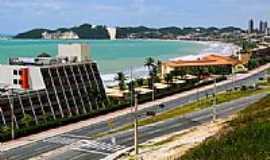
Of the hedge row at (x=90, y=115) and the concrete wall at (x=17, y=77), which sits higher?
the concrete wall at (x=17, y=77)

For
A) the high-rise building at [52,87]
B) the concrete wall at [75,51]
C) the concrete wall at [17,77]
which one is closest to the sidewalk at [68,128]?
the high-rise building at [52,87]

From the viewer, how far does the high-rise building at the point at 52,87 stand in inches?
2997

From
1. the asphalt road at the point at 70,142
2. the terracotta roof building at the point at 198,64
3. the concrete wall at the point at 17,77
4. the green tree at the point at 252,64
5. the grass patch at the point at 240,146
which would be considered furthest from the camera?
the green tree at the point at 252,64

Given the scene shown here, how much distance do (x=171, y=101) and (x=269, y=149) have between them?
221 feet

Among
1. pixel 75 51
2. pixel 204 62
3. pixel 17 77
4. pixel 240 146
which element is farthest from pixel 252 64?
pixel 240 146

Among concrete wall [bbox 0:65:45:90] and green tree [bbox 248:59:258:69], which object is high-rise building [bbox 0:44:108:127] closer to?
concrete wall [bbox 0:65:45:90]

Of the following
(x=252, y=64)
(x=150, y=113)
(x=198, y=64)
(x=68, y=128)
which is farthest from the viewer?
(x=252, y=64)

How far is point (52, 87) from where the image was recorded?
273ft

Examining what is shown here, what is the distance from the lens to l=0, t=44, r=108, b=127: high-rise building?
76.1 meters

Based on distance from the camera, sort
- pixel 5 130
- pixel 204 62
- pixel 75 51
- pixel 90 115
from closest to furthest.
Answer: pixel 5 130 < pixel 90 115 < pixel 75 51 < pixel 204 62

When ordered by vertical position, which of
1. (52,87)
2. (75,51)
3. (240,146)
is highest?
(75,51)

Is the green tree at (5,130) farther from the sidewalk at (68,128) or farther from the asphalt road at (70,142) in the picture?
the asphalt road at (70,142)

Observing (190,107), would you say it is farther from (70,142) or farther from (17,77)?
(70,142)

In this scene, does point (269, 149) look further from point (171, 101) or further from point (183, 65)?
point (183, 65)
